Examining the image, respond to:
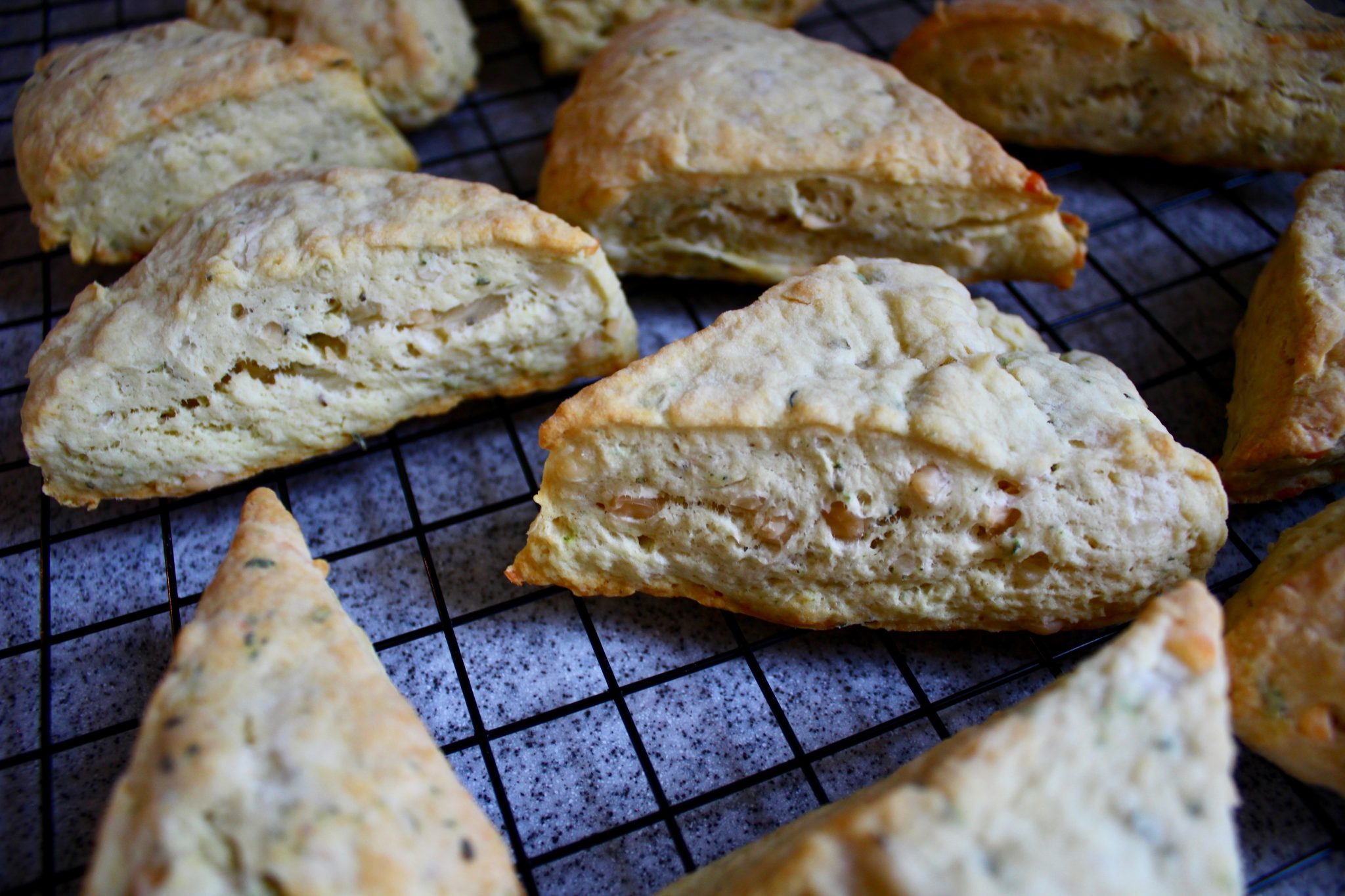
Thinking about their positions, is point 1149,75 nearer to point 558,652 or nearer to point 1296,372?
point 1296,372

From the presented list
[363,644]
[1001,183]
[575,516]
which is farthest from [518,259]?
[1001,183]

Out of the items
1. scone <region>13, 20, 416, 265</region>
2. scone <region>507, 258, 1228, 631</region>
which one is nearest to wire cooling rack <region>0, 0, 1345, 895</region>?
scone <region>507, 258, 1228, 631</region>

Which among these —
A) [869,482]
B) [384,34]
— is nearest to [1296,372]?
[869,482]

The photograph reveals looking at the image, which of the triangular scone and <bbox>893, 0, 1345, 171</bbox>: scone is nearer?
the triangular scone

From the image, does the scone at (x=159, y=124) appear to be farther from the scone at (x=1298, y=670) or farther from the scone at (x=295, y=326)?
the scone at (x=1298, y=670)

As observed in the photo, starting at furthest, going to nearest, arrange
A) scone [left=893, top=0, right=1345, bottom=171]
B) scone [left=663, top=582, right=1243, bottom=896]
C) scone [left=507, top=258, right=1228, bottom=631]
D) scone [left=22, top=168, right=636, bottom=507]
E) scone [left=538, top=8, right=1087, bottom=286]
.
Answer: scone [left=893, top=0, right=1345, bottom=171] < scone [left=538, top=8, right=1087, bottom=286] < scone [left=22, top=168, right=636, bottom=507] < scone [left=507, top=258, right=1228, bottom=631] < scone [left=663, top=582, right=1243, bottom=896]

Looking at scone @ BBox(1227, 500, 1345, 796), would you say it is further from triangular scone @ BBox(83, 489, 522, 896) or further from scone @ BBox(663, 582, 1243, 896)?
triangular scone @ BBox(83, 489, 522, 896)
